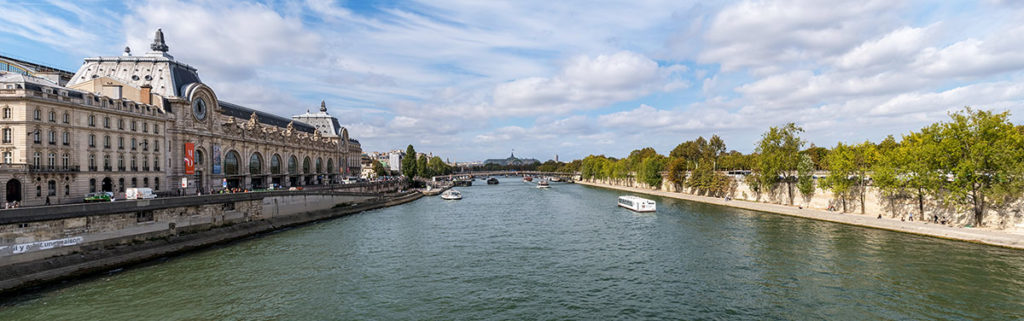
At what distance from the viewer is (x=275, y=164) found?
78188mm

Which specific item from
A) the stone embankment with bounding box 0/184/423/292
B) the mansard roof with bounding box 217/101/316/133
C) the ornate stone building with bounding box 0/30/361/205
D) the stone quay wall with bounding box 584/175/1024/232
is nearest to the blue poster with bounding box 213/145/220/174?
the ornate stone building with bounding box 0/30/361/205

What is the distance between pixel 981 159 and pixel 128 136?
79578 mm

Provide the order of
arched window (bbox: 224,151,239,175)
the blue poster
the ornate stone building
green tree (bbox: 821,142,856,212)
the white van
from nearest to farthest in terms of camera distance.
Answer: the ornate stone building
the white van
green tree (bbox: 821,142,856,212)
the blue poster
arched window (bbox: 224,151,239,175)

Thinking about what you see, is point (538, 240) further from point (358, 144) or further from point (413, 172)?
point (358, 144)

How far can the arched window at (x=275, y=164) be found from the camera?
76387 millimetres

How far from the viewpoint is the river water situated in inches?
820

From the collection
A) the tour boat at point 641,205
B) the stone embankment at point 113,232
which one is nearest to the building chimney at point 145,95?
the stone embankment at point 113,232

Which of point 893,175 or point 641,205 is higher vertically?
A: point 893,175

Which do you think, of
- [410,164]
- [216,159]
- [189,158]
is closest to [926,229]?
[189,158]

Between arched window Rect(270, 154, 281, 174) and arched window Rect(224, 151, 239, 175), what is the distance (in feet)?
30.1

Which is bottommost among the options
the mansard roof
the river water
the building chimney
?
the river water

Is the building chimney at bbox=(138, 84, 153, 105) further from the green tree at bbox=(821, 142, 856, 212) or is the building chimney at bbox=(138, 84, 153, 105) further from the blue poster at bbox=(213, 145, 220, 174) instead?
the green tree at bbox=(821, 142, 856, 212)

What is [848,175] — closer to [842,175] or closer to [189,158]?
[842,175]

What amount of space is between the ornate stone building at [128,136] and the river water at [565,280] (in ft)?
50.9
